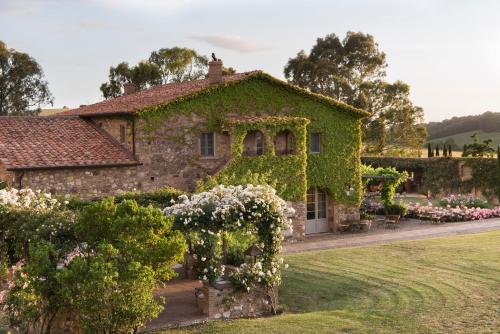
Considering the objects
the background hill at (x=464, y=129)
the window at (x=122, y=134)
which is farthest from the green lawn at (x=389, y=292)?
the background hill at (x=464, y=129)

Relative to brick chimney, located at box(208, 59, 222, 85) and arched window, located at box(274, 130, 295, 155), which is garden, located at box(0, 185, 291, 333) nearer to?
arched window, located at box(274, 130, 295, 155)

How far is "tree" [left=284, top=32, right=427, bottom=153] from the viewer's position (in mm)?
56969

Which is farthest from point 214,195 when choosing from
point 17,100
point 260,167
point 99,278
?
point 17,100

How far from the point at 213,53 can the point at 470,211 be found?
15.0m

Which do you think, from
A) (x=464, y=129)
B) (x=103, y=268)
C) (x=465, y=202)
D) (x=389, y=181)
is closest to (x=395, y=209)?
(x=389, y=181)

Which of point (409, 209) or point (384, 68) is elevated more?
point (384, 68)

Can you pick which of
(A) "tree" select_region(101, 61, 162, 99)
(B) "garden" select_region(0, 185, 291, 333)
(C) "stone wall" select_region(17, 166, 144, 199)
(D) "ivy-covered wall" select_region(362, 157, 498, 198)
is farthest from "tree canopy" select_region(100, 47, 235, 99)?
(B) "garden" select_region(0, 185, 291, 333)

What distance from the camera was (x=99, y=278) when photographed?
35.0ft

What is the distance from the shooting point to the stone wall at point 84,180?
22.5 meters

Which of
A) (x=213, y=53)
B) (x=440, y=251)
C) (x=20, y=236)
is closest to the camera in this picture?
(x=20, y=236)

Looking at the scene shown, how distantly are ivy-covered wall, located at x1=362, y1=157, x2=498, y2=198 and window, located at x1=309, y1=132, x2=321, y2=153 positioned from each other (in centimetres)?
1347

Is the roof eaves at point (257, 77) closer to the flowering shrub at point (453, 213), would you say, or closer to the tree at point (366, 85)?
the flowering shrub at point (453, 213)

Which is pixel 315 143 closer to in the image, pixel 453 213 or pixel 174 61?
pixel 453 213

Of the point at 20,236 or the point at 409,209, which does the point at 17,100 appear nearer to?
the point at 409,209
